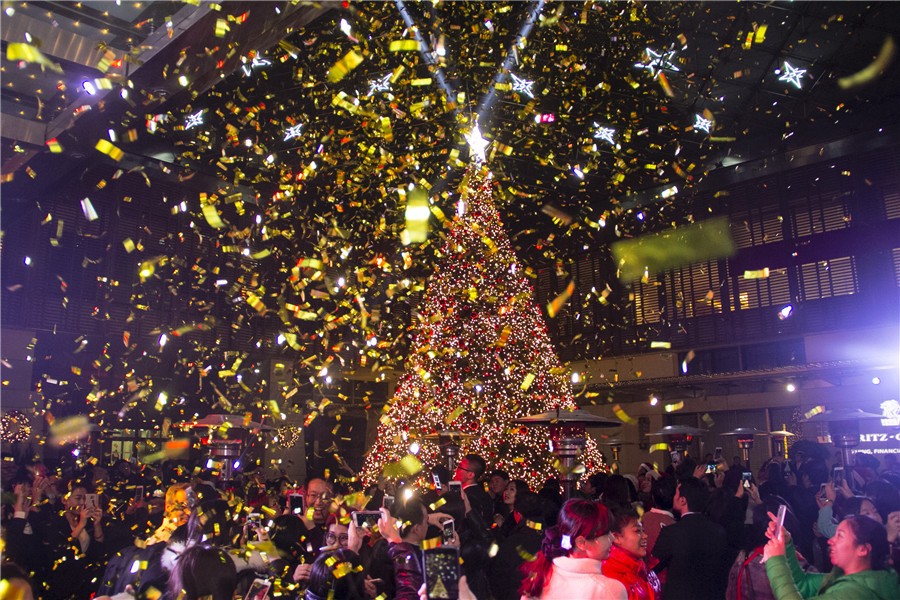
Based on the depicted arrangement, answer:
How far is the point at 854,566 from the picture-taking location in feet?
7.98

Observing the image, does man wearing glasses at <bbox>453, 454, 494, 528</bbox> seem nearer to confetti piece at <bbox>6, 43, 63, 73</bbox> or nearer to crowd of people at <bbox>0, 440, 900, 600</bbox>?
crowd of people at <bbox>0, 440, 900, 600</bbox>

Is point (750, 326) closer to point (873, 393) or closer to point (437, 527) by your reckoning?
point (873, 393)

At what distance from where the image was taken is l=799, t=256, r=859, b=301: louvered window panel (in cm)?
1349

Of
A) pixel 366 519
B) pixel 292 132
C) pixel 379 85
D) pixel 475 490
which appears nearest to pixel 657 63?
pixel 379 85

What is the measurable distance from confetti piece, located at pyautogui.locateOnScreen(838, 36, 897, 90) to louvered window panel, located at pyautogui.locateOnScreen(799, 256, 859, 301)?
3.37 meters

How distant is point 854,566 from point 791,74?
36.9 feet

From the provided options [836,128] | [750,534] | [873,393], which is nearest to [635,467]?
[873,393]

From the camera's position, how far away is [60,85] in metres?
3.34

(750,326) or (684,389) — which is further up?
(750,326)

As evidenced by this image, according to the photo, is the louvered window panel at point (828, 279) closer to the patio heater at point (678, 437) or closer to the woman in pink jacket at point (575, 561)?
the patio heater at point (678, 437)

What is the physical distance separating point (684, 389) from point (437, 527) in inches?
531

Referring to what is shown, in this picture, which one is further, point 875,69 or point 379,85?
point 875,69

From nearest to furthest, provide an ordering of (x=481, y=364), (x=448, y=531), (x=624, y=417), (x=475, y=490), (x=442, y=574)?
(x=442, y=574), (x=448, y=531), (x=475, y=490), (x=481, y=364), (x=624, y=417)

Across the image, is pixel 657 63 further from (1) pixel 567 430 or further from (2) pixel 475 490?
(2) pixel 475 490
